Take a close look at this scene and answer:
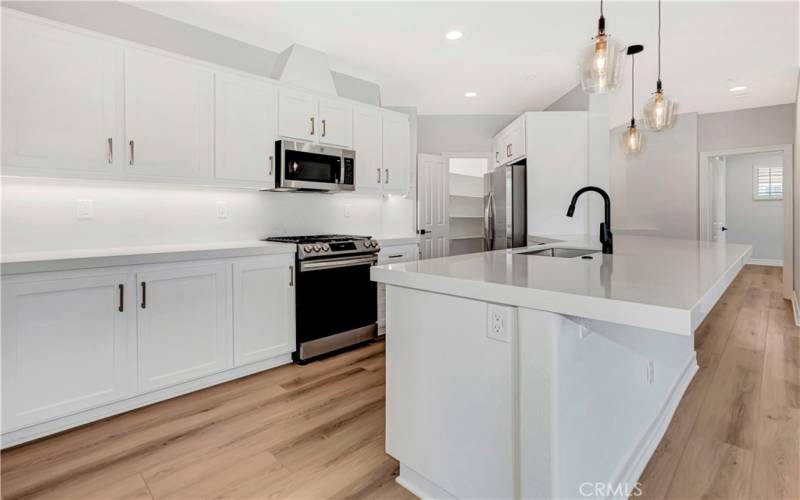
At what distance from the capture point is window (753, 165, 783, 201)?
825 cm

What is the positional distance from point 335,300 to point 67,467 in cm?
182

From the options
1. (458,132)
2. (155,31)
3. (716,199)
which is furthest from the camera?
(716,199)

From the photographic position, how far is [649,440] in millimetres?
1859

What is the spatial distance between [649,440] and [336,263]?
88.8 inches

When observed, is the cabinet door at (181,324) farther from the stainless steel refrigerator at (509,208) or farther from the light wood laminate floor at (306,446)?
the stainless steel refrigerator at (509,208)

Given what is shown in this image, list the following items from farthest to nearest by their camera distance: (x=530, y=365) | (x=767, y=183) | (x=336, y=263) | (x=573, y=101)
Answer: (x=767, y=183) < (x=573, y=101) < (x=336, y=263) < (x=530, y=365)

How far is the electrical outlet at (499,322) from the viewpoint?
4.01 feet

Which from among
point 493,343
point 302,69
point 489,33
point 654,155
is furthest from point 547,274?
point 654,155

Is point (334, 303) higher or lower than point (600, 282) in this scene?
lower

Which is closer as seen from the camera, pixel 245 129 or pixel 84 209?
pixel 84 209

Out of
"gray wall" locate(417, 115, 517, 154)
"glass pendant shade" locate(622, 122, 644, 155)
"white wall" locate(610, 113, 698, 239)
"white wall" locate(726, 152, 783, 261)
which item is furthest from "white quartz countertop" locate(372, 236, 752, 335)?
"white wall" locate(726, 152, 783, 261)

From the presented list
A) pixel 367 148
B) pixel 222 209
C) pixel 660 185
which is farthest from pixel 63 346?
pixel 660 185

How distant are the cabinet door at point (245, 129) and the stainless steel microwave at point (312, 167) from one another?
3.7 inches

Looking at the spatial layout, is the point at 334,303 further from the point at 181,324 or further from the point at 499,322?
the point at 499,322
